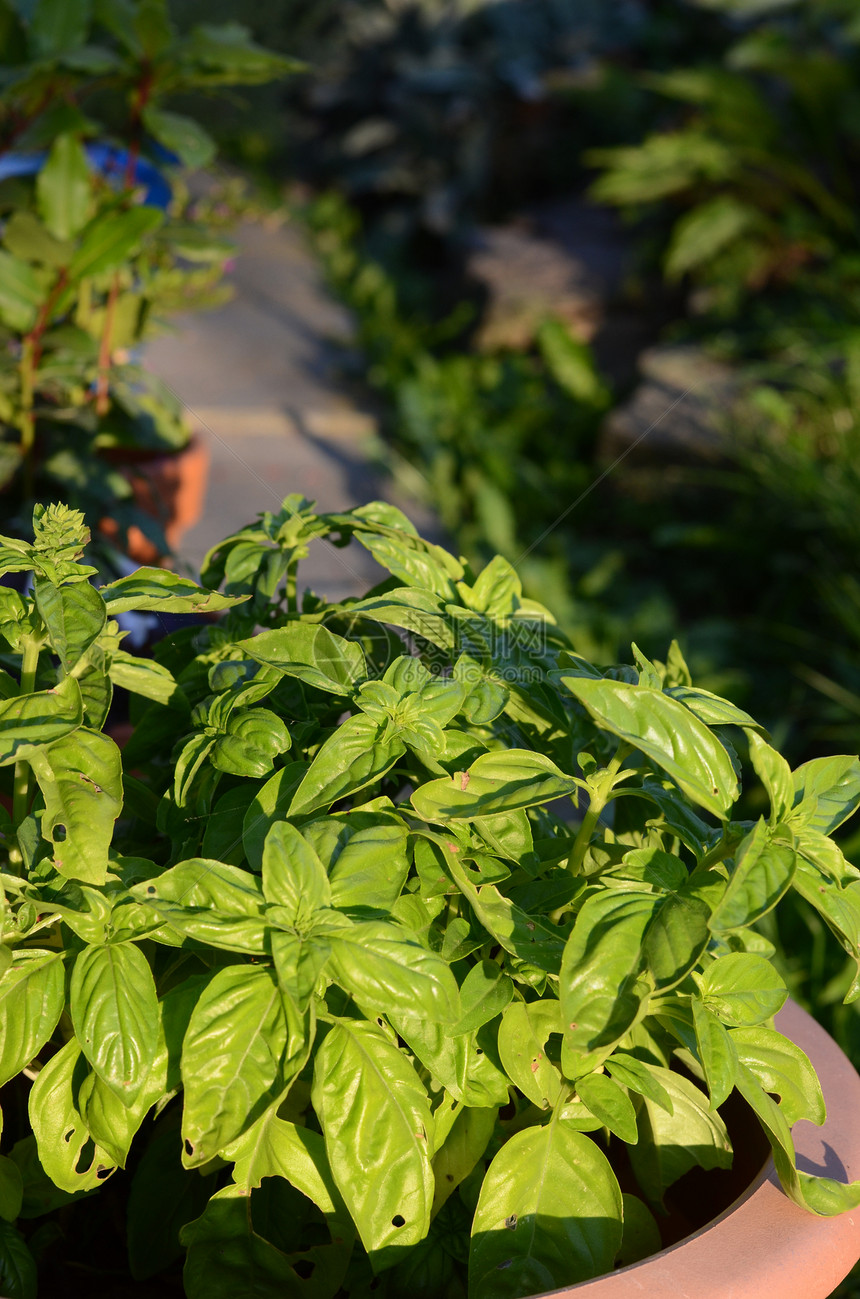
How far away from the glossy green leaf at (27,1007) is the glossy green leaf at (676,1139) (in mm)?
484

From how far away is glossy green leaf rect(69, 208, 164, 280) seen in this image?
1.68m

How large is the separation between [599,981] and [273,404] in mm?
3923

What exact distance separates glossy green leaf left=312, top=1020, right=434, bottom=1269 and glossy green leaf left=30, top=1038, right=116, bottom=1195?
0.18m

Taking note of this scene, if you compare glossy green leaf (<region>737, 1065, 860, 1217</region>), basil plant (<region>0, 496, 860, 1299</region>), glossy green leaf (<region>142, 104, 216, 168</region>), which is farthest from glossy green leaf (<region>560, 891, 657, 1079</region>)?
glossy green leaf (<region>142, 104, 216, 168</region>)

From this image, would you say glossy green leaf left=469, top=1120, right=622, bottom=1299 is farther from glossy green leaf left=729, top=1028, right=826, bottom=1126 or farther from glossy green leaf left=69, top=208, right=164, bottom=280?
glossy green leaf left=69, top=208, right=164, bottom=280

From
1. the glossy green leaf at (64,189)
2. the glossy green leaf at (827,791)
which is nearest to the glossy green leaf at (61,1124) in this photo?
the glossy green leaf at (827,791)

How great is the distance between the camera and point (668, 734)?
0.73 metres

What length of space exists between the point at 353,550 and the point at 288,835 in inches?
90.3

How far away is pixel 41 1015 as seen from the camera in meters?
0.73

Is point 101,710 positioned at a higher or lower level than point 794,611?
higher


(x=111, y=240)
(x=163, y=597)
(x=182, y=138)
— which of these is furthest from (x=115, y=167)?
(x=163, y=597)

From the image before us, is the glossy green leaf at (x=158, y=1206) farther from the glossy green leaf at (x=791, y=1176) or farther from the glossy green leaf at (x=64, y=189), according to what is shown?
the glossy green leaf at (x=64, y=189)

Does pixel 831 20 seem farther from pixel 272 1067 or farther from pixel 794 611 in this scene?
pixel 272 1067

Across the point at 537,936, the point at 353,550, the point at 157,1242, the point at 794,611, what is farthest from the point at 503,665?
the point at 794,611
